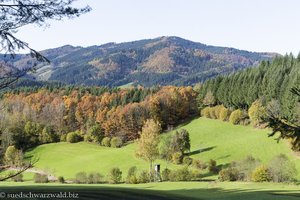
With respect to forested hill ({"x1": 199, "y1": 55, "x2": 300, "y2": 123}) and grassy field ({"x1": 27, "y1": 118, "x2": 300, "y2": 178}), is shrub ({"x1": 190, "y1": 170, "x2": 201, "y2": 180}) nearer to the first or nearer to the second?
grassy field ({"x1": 27, "y1": 118, "x2": 300, "y2": 178})

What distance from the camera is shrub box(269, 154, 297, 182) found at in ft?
205

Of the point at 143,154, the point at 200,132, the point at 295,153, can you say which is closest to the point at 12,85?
the point at 143,154

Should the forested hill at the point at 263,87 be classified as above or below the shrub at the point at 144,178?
above

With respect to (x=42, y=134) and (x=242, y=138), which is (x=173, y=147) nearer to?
(x=242, y=138)

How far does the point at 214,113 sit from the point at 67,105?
50217mm

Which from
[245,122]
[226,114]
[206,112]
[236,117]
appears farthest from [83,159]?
[245,122]

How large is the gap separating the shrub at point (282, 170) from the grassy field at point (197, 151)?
44.5 ft

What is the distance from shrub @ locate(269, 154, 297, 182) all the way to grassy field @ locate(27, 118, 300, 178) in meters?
13.6

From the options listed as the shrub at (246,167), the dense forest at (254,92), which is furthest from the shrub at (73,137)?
the shrub at (246,167)

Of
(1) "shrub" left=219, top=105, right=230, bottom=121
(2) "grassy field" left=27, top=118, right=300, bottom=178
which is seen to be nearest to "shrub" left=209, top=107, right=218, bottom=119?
(2) "grassy field" left=27, top=118, right=300, bottom=178

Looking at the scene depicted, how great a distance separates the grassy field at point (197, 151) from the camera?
87.4 meters

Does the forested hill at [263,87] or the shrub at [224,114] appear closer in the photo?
the forested hill at [263,87]

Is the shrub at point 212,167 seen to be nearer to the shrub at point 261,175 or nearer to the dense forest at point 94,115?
the shrub at point 261,175

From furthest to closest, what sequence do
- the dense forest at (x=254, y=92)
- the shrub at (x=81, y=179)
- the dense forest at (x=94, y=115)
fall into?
1. the dense forest at (x=94, y=115)
2. the dense forest at (x=254, y=92)
3. the shrub at (x=81, y=179)
